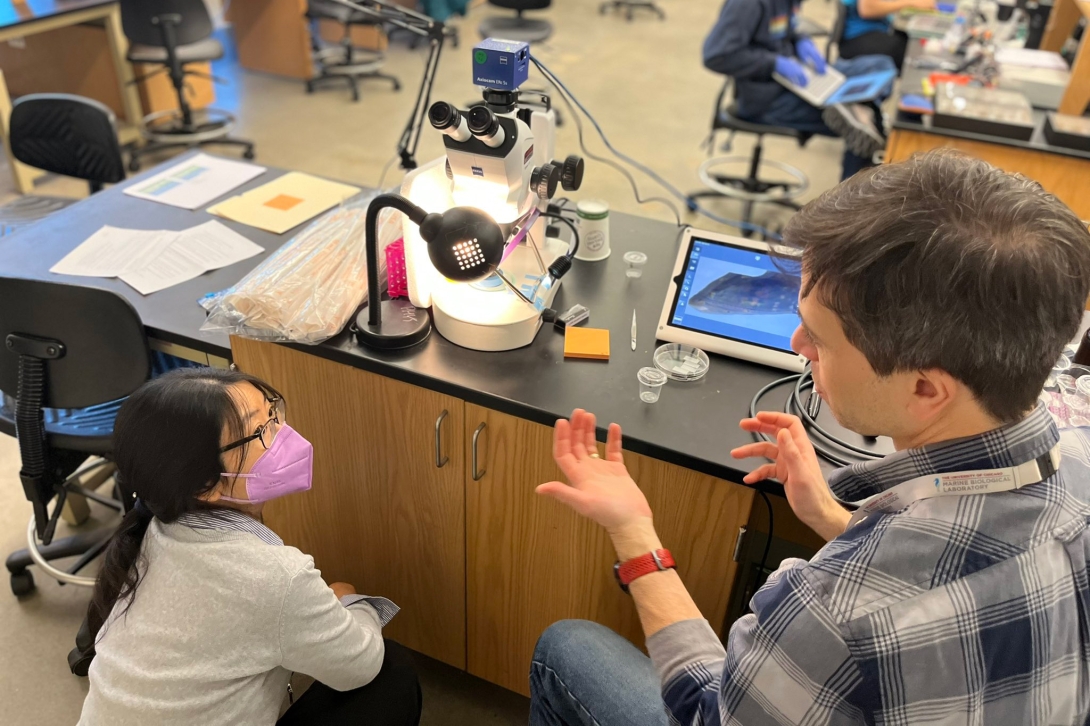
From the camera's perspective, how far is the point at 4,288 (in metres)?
1.48

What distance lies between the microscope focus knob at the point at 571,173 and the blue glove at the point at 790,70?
2.02m

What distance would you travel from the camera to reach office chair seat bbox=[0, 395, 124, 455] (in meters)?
1.67

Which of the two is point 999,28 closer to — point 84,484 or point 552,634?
point 552,634

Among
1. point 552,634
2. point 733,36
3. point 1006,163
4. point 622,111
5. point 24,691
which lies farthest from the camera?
point 622,111

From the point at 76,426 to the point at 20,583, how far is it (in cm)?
54

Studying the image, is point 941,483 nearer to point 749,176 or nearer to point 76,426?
point 76,426

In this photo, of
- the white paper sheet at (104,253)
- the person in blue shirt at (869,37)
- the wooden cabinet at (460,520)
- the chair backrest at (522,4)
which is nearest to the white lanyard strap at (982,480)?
the wooden cabinet at (460,520)

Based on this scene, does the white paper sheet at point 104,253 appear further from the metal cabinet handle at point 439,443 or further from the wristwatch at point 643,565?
the wristwatch at point 643,565

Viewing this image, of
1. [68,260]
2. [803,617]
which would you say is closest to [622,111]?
[68,260]

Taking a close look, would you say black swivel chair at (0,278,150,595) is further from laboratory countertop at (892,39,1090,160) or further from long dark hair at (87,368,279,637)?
laboratory countertop at (892,39,1090,160)

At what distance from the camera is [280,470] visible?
4.11ft

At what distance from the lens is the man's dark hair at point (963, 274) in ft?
2.42

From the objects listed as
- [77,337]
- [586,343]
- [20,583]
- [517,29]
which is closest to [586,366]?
[586,343]

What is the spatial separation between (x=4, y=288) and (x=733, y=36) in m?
2.61
